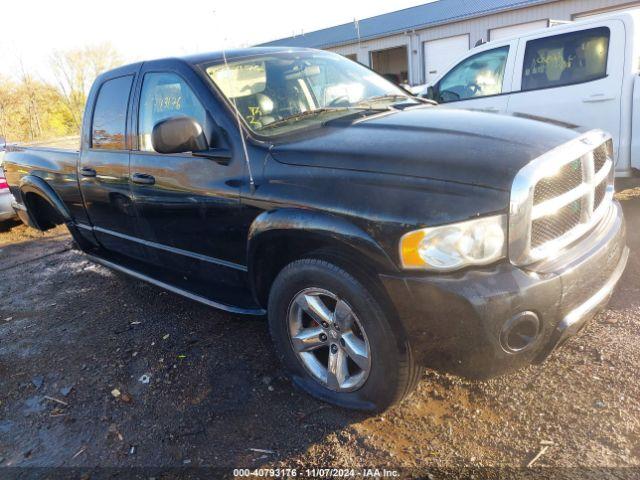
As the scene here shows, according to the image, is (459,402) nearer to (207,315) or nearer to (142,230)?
(207,315)

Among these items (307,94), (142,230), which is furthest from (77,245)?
(307,94)

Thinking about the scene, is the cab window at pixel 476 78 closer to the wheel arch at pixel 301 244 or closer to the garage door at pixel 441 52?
the wheel arch at pixel 301 244

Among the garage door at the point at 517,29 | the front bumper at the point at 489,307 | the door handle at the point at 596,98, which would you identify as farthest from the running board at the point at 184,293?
the garage door at the point at 517,29

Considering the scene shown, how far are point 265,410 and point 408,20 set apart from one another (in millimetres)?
22972

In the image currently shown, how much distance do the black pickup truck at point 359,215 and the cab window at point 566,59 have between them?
310 cm

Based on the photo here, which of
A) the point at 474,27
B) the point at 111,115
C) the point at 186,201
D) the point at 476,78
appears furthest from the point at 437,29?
the point at 186,201

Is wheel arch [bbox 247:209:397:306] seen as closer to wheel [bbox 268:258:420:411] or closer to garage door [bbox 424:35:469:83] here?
wheel [bbox 268:258:420:411]

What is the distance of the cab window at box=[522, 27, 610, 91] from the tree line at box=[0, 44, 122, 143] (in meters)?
13.9

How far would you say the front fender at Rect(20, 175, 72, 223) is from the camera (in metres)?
4.72

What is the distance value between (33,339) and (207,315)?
4.46 ft

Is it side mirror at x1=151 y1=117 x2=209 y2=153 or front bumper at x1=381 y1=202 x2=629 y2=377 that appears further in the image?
side mirror at x1=151 y1=117 x2=209 y2=153

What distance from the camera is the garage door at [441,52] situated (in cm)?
2011

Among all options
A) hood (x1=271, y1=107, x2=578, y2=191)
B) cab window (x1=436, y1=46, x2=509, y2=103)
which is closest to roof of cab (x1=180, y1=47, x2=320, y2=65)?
hood (x1=271, y1=107, x2=578, y2=191)

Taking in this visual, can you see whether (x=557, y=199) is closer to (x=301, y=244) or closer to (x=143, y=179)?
(x=301, y=244)
